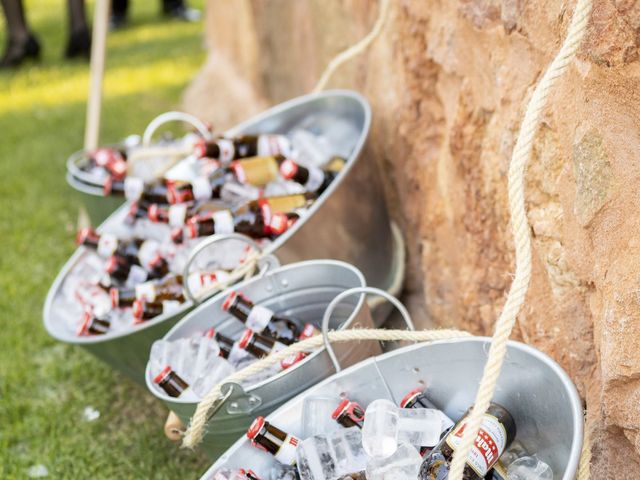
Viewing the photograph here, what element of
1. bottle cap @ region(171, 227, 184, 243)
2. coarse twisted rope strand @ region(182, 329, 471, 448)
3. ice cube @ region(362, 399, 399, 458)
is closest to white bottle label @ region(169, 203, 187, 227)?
bottle cap @ region(171, 227, 184, 243)

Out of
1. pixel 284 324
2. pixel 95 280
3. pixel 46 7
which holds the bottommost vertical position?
pixel 46 7

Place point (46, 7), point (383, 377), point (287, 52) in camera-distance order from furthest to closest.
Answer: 1. point (46, 7)
2. point (287, 52)
3. point (383, 377)

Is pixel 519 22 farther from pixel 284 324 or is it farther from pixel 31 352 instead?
pixel 31 352

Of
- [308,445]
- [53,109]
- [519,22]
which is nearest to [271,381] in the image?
[308,445]

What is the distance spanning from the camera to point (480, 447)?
1450 millimetres

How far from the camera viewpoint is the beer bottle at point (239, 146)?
2.76 metres

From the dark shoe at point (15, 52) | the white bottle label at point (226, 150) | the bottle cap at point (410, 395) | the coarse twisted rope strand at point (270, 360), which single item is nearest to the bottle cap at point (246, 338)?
the coarse twisted rope strand at point (270, 360)

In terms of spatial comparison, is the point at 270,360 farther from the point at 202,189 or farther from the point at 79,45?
the point at 79,45

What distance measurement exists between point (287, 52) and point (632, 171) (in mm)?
2663

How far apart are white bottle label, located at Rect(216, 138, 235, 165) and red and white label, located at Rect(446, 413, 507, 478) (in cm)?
155

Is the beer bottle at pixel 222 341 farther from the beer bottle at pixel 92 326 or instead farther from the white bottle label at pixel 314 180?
the white bottle label at pixel 314 180

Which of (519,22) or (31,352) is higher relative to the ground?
(519,22)

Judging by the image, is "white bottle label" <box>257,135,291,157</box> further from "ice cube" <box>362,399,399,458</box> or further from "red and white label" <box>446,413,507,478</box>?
"red and white label" <box>446,413,507,478</box>

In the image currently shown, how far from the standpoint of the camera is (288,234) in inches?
86.4
